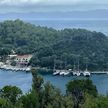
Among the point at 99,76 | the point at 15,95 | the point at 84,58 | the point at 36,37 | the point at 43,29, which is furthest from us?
the point at 43,29

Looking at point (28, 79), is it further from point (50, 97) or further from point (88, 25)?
point (88, 25)

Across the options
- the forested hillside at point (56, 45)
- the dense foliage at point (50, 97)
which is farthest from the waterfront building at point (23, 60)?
the dense foliage at point (50, 97)

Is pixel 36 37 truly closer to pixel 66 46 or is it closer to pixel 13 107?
pixel 66 46

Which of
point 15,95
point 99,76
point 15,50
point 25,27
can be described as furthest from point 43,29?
point 15,95

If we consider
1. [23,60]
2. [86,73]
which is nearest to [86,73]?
[86,73]

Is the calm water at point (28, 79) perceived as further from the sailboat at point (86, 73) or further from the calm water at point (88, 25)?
the calm water at point (88, 25)

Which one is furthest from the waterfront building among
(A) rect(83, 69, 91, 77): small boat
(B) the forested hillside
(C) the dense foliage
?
(C) the dense foliage
